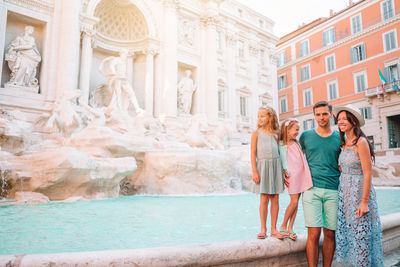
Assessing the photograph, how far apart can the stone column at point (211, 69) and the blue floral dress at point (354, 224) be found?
1454cm

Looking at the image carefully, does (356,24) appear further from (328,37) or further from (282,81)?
(282,81)

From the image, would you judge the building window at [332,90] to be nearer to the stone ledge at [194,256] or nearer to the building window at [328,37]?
the building window at [328,37]

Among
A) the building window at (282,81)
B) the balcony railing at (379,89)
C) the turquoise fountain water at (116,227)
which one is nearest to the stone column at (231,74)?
the balcony railing at (379,89)

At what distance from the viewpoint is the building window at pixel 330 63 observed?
884 inches

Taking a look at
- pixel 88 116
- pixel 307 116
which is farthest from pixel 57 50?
pixel 307 116

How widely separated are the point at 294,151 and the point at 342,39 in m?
22.8

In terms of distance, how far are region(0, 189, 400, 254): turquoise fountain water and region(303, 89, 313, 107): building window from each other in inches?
844

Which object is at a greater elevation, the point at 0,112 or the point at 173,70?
the point at 173,70

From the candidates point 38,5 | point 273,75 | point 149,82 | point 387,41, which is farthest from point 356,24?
point 38,5

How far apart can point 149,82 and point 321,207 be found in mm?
13395

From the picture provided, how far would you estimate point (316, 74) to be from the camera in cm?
2373

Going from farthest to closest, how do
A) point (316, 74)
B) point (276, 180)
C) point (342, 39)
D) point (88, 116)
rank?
point (316, 74)
point (342, 39)
point (88, 116)
point (276, 180)

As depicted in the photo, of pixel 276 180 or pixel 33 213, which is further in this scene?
pixel 33 213

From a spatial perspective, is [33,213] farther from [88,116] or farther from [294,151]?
[88,116]
